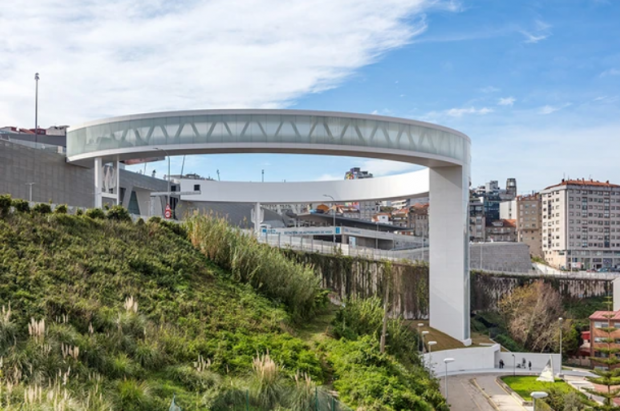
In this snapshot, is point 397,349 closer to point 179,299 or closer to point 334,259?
point 179,299

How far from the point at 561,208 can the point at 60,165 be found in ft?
304

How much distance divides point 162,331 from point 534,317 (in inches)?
1381

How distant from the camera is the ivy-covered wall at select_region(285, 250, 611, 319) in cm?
3004

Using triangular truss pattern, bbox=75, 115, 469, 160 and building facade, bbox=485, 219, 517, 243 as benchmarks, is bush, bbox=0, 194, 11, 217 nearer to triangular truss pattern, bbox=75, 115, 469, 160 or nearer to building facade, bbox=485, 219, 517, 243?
triangular truss pattern, bbox=75, 115, 469, 160

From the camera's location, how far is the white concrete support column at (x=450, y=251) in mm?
29031

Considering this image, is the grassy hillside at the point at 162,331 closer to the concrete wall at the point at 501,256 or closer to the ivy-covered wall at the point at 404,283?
the ivy-covered wall at the point at 404,283

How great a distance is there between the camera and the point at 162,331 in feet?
38.3

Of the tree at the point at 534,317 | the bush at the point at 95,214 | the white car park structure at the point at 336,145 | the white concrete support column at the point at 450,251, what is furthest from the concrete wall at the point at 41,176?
the tree at the point at 534,317

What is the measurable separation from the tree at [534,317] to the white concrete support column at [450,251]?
41.5ft

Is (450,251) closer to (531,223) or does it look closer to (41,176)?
(41,176)

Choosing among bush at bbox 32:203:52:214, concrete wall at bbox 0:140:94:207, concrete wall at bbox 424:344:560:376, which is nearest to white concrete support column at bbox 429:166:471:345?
concrete wall at bbox 424:344:560:376

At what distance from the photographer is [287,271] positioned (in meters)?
18.0

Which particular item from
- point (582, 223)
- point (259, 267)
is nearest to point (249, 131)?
point (259, 267)

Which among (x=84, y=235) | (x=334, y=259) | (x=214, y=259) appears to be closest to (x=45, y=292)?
(x=84, y=235)
